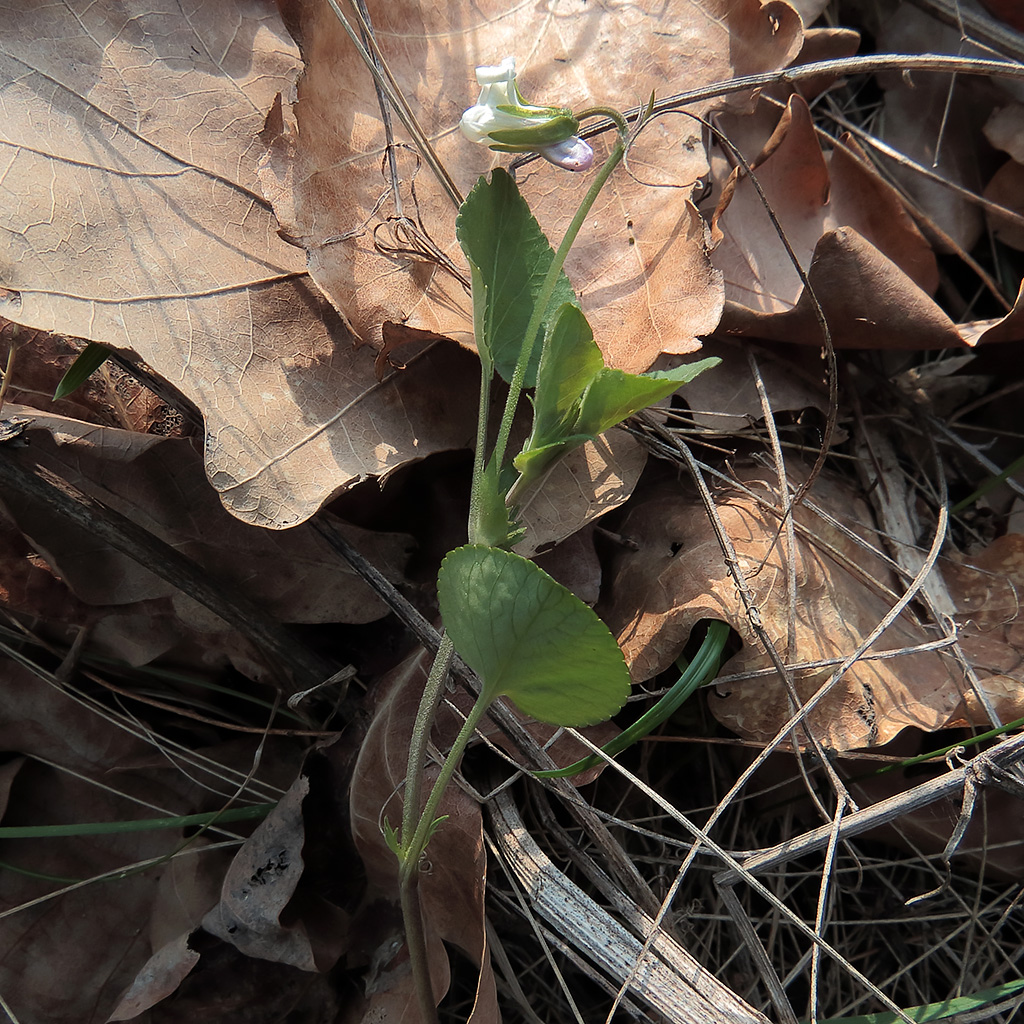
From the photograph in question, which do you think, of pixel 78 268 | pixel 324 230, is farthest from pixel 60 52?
pixel 324 230

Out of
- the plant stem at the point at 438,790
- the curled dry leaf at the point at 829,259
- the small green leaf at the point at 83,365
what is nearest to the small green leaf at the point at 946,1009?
the plant stem at the point at 438,790

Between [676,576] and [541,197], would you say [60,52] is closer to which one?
[541,197]

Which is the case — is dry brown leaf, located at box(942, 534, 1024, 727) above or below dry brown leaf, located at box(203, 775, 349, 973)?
above

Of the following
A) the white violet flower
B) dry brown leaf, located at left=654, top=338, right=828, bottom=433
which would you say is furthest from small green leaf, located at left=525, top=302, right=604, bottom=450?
dry brown leaf, located at left=654, top=338, right=828, bottom=433

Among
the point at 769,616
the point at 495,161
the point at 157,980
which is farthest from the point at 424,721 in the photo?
the point at 495,161

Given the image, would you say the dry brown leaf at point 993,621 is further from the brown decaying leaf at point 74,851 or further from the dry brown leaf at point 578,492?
the brown decaying leaf at point 74,851

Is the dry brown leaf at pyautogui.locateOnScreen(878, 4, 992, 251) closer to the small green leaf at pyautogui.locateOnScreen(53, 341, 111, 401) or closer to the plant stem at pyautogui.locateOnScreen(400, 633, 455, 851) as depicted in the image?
the plant stem at pyautogui.locateOnScreen(400, 633, 455, 851)

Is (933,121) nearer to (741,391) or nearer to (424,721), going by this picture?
(741,391)
